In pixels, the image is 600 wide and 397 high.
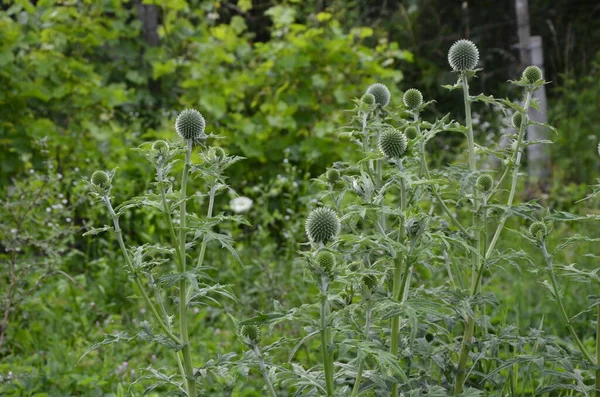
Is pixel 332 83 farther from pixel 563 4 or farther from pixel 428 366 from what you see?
pixel 563 4

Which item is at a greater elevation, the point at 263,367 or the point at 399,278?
the point at 399,278

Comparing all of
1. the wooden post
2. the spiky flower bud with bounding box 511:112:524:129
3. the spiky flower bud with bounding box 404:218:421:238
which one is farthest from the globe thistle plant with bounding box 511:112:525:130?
the wooden post

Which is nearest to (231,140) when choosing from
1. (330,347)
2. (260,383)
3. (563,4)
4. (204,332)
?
(204,332)

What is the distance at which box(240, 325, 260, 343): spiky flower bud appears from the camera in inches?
74.7

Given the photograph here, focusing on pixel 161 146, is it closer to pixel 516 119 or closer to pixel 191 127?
pixel 191 127

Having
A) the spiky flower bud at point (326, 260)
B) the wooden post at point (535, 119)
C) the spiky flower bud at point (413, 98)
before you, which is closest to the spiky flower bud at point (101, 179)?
the spiky flower bud at point (326, 260)

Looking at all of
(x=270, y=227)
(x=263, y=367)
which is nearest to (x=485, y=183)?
(x=263, y=367)

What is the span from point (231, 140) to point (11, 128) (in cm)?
152

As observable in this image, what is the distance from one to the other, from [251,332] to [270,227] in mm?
3390

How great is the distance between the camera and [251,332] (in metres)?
1.91

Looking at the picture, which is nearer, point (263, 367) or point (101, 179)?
point (263, 367)

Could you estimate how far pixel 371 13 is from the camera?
10.5m

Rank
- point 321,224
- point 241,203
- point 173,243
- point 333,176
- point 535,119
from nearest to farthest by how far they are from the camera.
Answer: point 321,224
point 173,243
point 333,176
point 241,203
point 535,119

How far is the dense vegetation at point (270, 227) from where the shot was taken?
75.9 inches
